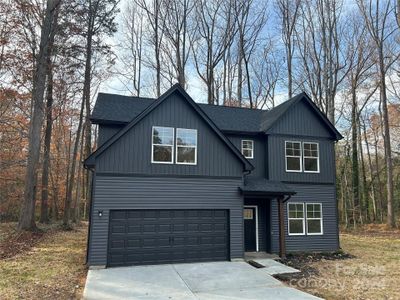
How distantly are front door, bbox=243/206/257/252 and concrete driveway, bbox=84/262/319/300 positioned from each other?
302cm

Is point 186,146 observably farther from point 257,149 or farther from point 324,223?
point 324,223

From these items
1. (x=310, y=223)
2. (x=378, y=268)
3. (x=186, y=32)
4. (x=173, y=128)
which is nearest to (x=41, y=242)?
(x=173, y=128)

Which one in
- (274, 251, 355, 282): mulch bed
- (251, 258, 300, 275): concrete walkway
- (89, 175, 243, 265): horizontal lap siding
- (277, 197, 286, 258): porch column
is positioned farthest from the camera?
(277, 197, 286, 258): porch column

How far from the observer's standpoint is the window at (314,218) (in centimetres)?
1484

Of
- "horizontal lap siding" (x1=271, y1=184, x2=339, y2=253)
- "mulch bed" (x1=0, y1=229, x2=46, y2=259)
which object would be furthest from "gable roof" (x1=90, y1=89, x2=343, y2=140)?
"mulch bed" (x1=0, y1=229, x2=46, y2=259)

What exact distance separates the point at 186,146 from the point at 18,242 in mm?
9089

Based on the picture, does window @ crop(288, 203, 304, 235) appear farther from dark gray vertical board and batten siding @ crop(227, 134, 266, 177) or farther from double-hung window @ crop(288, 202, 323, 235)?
dark gray vertical board and batten siding @ crop(227, 134, 266, 177)

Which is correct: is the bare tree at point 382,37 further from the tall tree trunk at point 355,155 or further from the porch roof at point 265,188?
the porch roof at point 265,188

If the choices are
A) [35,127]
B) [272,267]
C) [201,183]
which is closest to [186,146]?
[201,183]

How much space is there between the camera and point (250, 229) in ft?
47.4

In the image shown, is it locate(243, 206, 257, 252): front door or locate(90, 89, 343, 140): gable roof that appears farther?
locate(243, 206, 257, 252): front door

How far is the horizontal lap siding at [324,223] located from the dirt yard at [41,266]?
8.35 m

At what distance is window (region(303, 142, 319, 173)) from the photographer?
1543 centimetres

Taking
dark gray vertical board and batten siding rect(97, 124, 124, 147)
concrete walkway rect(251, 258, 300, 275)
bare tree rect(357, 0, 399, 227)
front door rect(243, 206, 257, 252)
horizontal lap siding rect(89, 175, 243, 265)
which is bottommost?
concrete walkway rect(251, 258, 300, 275)
